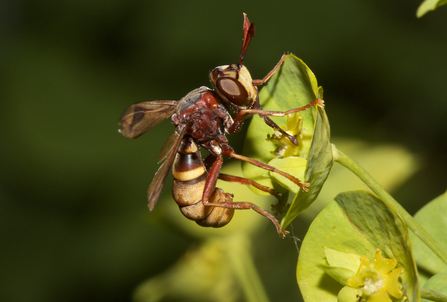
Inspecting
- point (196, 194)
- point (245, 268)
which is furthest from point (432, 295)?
point (245, 268)

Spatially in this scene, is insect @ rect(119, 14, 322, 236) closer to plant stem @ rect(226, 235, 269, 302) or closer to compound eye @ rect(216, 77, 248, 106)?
compound eye @ rect(216, 77, 248, 106)

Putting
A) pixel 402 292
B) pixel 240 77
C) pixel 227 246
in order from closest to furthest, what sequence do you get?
pixel 402 292
pixel 240 77
pixel 227 246

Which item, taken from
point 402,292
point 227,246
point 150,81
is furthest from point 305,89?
point 150,81

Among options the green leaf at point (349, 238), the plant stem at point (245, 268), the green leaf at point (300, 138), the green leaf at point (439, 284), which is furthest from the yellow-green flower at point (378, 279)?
the plant stem at point (245, 268)

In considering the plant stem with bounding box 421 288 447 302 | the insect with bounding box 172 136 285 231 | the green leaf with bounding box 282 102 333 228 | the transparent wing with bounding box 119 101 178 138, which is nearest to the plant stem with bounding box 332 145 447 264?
the green leaf with bounding box 282 102 333 228

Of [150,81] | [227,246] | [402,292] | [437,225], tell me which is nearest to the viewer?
[402,292]

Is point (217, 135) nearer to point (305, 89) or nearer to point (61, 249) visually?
point (305, 89)

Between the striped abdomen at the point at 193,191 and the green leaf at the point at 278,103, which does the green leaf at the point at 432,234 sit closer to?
the green leaf at the point at 278,103
